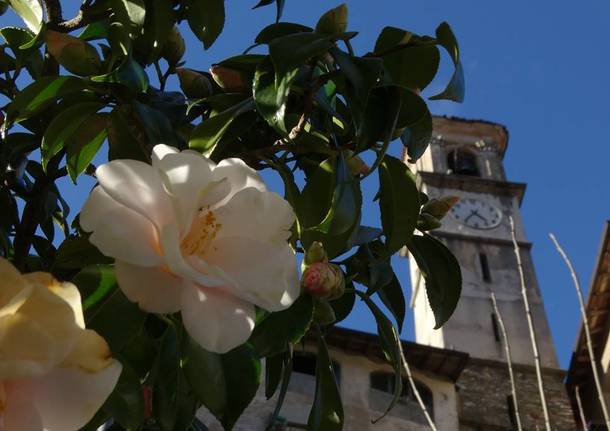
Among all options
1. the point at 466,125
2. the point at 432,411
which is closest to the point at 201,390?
the point at 432,411

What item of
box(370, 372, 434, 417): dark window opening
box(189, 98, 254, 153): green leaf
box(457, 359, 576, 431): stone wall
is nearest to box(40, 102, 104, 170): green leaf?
box(189, 98, 254, 153): green leaf

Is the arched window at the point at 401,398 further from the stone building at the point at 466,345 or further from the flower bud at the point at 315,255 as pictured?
the flower bud at the point at 315,255

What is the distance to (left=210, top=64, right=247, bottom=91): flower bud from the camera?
4.48 ft

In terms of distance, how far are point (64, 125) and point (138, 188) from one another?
67cm

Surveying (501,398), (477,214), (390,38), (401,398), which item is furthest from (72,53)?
(477,214)

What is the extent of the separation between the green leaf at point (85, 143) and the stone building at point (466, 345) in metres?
5.77

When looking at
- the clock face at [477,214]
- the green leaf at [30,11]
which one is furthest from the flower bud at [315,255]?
the clock face at [477,214]

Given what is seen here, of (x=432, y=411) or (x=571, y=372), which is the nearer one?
(x=432, y=411)

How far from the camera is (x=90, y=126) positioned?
4.55ft

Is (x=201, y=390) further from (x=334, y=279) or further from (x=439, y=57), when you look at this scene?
(x=439, y=57)

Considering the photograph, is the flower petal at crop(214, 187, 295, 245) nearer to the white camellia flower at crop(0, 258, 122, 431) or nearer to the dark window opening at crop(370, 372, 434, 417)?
the white camellia flower at crop(0, 258, 122, 431)

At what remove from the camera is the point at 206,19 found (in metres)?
1.59

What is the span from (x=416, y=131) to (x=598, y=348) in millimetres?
13126

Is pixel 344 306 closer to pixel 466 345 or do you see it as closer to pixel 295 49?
pixel 295 49
